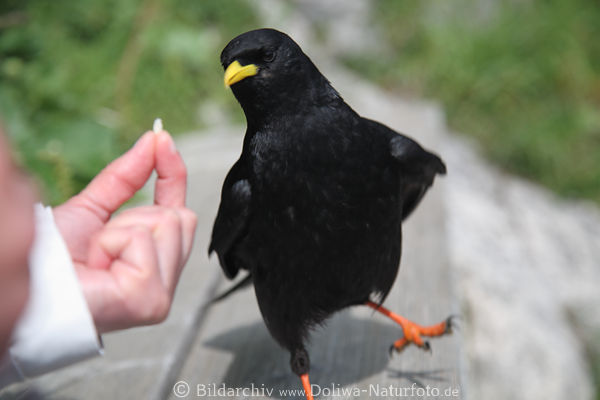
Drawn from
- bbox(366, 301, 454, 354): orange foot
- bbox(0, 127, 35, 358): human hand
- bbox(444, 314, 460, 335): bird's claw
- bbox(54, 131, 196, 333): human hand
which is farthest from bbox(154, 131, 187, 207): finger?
bbox(444, 314, 460, 335): bird's claw

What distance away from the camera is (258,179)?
1.82 metres

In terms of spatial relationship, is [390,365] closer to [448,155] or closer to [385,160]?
[385,160]

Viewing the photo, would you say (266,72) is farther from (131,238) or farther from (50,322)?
(50,322)

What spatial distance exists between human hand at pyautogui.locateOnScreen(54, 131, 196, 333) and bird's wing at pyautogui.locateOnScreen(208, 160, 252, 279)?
27cm

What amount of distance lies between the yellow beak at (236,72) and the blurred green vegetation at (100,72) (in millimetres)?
1785

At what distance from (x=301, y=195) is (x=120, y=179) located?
18.3 inches

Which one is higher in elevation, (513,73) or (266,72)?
(266,72)

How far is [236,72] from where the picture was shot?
5.67 ft

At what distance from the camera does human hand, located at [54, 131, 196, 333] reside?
4.44 ft

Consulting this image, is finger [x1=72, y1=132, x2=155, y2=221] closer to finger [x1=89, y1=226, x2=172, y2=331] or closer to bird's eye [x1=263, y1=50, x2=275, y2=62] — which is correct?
finger [x1=89, y1=226, x2=172, y2=331]

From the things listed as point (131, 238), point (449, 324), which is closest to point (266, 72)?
point (131, 238)

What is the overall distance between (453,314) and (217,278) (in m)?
0.98

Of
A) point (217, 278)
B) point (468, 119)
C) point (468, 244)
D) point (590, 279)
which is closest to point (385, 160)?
point (217, 278)

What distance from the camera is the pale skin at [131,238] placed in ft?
4.44
